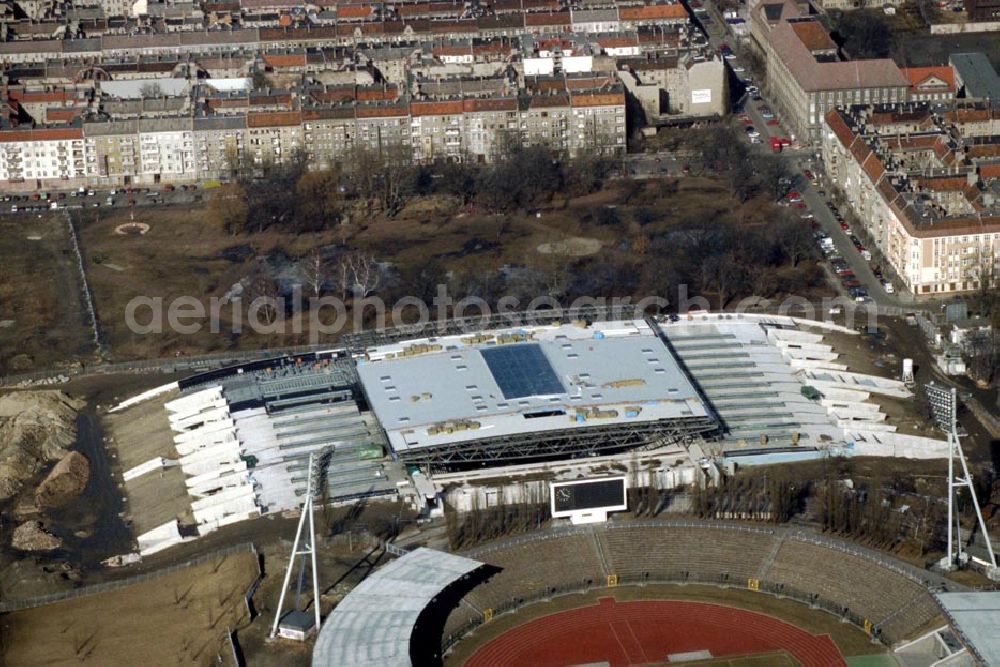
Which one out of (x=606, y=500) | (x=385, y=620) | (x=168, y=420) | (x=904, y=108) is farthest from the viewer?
(x=904, y=108)

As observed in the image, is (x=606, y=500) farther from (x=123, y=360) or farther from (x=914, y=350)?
(x=123, y=360)

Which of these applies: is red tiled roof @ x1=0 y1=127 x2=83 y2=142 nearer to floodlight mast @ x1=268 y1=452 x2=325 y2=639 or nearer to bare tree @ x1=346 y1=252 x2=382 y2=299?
bare tree @ x1=346 y1=252 x2=382 y2=299

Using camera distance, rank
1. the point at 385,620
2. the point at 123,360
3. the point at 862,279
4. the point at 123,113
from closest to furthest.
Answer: the point at 385,620, the point at 123,360, the point at 862,279, the point at 123,113

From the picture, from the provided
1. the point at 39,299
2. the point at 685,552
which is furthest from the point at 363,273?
the point at 685,552

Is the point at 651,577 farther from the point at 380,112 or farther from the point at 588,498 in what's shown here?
the point at 380,112

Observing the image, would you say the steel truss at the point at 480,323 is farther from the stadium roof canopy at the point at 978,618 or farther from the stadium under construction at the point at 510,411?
the stadium roof canopy at the point at 978,618

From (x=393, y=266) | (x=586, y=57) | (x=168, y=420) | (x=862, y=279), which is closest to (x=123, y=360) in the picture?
(x=168, y=420)
